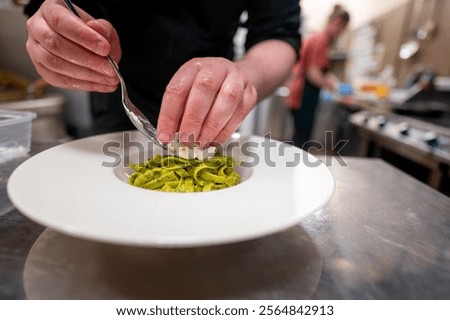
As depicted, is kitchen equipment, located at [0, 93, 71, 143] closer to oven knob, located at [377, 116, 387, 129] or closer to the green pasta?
the green pasta

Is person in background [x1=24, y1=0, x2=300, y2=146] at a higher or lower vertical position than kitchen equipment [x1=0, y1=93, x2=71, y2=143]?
higher

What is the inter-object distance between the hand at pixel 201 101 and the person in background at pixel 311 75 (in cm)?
265

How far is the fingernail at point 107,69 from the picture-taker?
2.31 feet

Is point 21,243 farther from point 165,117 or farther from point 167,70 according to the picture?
point 167,70

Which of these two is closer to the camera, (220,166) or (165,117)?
(165,117)

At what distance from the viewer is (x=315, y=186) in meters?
0.58

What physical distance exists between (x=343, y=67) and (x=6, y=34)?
573 cm

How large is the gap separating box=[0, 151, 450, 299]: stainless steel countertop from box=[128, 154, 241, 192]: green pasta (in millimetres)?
170

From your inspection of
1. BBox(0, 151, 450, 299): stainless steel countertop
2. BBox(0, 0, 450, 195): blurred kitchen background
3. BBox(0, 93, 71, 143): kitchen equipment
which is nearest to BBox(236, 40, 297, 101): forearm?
BBox(0, 151, 450, 299): stainless steel countertop

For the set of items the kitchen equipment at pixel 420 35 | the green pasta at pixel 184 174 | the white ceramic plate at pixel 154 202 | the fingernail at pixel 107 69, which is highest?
the kitchen equipment at pixel 420 35

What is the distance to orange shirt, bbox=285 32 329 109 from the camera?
3.17 metres

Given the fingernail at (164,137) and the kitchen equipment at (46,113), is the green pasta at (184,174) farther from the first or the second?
the kitchen equipment at (46,113)

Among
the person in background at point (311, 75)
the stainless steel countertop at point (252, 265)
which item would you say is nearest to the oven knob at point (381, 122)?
the person in background at point (311, 75)
